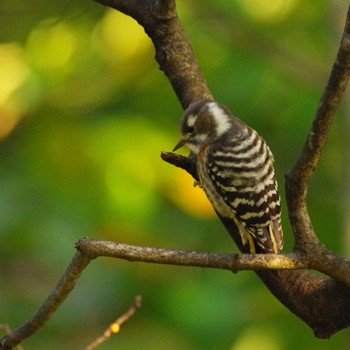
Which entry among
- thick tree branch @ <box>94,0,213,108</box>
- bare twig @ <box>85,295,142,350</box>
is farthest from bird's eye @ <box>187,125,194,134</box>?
bare twig @ <box>85,295,142,350</box>

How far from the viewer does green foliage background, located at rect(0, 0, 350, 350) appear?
→ 19.5 ft

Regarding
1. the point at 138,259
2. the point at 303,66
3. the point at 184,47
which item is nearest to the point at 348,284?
the point at 138,259

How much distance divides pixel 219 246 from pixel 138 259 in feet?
9.45

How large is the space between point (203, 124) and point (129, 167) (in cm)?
126

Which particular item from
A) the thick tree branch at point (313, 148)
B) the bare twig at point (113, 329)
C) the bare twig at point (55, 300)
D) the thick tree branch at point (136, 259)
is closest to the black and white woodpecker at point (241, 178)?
the bare twig at point (113, 329)

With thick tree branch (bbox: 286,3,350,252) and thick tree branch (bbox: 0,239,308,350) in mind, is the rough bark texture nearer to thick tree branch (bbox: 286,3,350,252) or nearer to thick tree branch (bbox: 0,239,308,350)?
thick tree branch (bbox: 286,3,350,252)

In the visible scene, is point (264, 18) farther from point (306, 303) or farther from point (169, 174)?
point (306, 303)

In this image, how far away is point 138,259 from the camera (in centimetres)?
349

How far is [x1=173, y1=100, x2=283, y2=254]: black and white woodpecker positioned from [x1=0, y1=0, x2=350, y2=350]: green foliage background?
113 centimetres

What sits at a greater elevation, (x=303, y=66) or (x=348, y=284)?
(x=348, y=284)

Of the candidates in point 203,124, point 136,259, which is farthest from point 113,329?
point 203,124

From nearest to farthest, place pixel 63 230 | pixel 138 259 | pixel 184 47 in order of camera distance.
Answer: pixel 138 259 → pixel 184 47 → pixel 63 230

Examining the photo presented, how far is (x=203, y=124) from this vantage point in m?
4.91

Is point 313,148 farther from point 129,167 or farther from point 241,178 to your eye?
point 129,167
